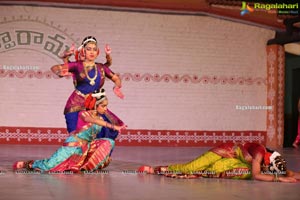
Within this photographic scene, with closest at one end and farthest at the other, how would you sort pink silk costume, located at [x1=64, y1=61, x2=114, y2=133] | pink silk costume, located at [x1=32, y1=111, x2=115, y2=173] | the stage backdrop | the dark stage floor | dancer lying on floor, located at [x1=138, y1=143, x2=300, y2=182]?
the dark stage floor < dancer lying on floor, located at [x1=138, y1=143, x2=300, y2=182] < pink silk costume, located at [x1=32, y1=111, x2=115, y2=173] < pink silk costume, located at [x1=64, y1=61, x2=114, y2=133] < the stage backdrop

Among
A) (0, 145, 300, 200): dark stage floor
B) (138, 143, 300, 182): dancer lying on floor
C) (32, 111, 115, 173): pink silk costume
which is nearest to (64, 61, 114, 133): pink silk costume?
(32, 111, 115, 173): pink silk costume

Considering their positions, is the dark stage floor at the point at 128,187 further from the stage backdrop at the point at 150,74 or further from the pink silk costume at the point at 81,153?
the stage backdrop at the point at 150,74

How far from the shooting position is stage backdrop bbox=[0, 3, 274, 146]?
931 cm

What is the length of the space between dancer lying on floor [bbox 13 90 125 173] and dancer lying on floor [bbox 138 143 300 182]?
0.67m

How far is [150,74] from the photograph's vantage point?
9.74 metres

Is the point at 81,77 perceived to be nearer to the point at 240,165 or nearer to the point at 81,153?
the point at 81,153

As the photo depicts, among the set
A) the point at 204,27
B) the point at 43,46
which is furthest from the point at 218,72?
the point at 43,46

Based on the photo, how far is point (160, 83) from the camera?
32.1ft

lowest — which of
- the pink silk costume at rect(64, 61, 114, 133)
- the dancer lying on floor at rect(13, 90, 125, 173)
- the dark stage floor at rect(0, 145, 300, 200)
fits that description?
the dark stage floor at rect(0, 145, 300, 200)

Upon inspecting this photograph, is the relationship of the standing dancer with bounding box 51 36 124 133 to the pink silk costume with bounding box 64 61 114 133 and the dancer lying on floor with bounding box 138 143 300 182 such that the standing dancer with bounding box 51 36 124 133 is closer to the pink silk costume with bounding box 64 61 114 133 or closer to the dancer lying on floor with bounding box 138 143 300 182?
the pink silk costume with bounding box 64 61 114 133

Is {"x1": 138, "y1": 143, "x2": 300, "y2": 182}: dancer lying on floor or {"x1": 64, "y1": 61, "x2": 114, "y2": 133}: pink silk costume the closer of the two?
{"x1": 138, "y1": 143, "x2": 300, "y2": 182}: dancer lying on floor

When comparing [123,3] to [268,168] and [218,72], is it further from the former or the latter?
[268,168]

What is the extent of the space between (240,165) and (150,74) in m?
5.32

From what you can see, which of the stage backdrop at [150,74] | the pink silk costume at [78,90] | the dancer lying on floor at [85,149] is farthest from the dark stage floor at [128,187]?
the stage backdrop at [150,74]
